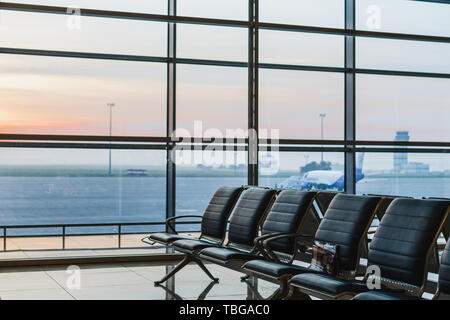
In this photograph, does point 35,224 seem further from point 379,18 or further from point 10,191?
point 379,18

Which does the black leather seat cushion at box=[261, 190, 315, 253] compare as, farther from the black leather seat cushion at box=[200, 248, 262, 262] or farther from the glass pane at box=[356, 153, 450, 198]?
the glass pane at box=[356, 153, 450, 198]

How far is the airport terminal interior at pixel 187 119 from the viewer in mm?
6910

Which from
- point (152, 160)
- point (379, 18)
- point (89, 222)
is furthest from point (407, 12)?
point (89, 222)

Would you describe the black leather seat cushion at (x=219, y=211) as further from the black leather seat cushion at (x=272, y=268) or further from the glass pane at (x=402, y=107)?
the glass pane at (x=402, y=107)

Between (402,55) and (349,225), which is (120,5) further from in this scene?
(349,225)

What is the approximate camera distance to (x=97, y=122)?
Result: 7.19 metres

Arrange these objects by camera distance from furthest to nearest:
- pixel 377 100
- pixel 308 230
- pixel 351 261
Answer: pixel 377 100, pixel 308 230, pixel 351 261

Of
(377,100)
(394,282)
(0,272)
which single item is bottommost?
(0,272)

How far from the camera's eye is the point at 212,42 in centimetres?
749

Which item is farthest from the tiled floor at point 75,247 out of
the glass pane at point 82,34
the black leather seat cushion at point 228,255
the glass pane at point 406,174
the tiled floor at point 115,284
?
the glass pane at point 406,174

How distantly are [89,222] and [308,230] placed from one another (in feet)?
8.72

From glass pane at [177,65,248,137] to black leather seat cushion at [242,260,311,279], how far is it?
3.29m

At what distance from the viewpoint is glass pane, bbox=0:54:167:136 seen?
6.94 metres

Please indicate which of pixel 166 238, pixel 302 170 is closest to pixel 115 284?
pixel 166 238
